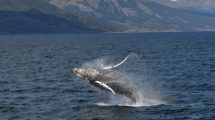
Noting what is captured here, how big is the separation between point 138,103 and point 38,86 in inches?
753

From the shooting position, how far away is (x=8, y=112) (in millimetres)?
43594

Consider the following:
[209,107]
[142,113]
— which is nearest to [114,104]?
[142,113]

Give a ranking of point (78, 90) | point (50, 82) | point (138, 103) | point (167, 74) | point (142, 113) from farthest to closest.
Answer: point (167, 74) < point (50, 82) < point (78, 90) < point (138, 103) < point (142, 113)

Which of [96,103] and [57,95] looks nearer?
[96,103]

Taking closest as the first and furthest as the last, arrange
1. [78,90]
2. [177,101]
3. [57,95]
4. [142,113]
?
[142,113], [177,101], [57,95], [78,90]

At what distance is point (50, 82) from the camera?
64688mm

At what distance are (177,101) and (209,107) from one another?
14.3 ft

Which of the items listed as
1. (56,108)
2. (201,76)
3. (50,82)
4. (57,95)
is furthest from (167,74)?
(56,108)

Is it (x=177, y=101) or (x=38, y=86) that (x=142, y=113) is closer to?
(x=177, y=101)

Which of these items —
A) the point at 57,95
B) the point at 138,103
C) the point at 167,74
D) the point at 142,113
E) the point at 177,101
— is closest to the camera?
the point at 142,113

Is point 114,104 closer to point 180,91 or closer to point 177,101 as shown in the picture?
point 177,101

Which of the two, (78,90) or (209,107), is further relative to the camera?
(78,90)

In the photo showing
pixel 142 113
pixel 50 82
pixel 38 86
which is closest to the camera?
pixel 142 113

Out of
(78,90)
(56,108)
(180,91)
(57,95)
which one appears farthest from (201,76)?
(56,108)
